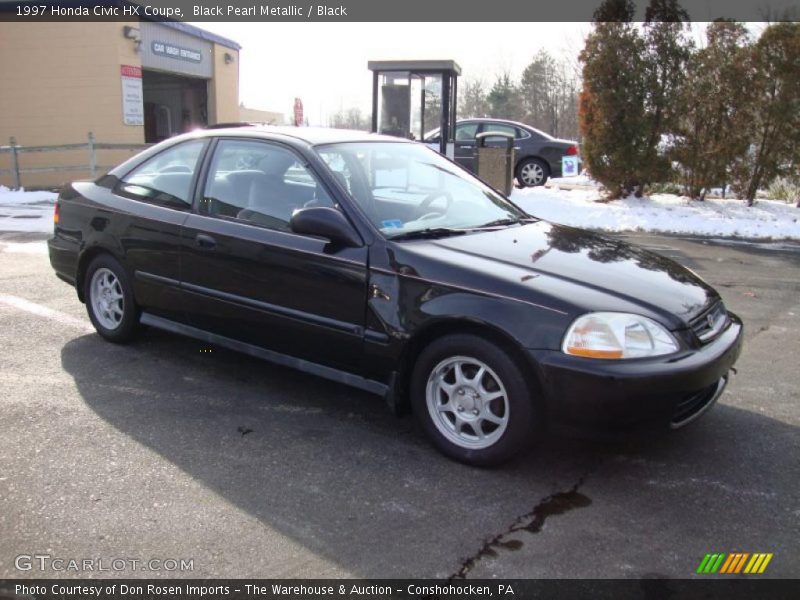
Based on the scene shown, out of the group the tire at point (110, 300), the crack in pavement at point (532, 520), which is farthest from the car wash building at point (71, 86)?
the crack in pavement at point (532, 520)

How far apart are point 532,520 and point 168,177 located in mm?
3206

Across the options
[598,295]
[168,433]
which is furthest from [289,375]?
[598,295]

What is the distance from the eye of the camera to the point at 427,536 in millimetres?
2775

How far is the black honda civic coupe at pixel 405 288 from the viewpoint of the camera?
10.1 feet

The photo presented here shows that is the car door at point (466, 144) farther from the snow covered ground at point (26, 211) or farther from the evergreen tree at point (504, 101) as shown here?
the evergreen tree at point (504, 101)

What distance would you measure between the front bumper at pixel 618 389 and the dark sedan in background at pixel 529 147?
1325 centimetres

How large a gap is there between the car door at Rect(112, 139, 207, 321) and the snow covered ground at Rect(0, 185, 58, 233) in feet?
21.2

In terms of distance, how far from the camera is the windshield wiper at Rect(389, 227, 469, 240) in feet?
12.1

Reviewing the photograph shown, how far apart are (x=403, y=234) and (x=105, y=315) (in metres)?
2.55

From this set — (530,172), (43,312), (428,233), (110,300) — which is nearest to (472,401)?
(428,233)

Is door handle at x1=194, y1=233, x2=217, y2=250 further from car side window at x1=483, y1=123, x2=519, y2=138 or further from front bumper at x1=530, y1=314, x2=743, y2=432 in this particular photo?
car side window at x1=483, y1=123, x2=519, y2=138

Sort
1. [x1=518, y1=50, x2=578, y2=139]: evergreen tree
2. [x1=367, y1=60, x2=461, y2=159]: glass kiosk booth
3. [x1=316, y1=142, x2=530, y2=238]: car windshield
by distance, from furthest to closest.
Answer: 1. [x1=518, y1=50, x2=578, y2=139]: evergreen tree
2. [x1=367, y1=60, x2=461, y2=159]: glass kiosk booth
3. [x1=316, y1=142, x2=530, y2=238]: car windshield

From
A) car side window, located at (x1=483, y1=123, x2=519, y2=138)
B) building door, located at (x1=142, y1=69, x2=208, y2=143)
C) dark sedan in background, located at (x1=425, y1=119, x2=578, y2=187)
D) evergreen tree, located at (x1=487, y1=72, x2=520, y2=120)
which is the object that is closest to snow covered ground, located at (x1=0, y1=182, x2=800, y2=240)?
dark sedan in background, located at (x1=425, y1=119, x2=578, y2=187)

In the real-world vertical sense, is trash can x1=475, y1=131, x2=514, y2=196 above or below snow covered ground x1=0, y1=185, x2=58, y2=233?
above
